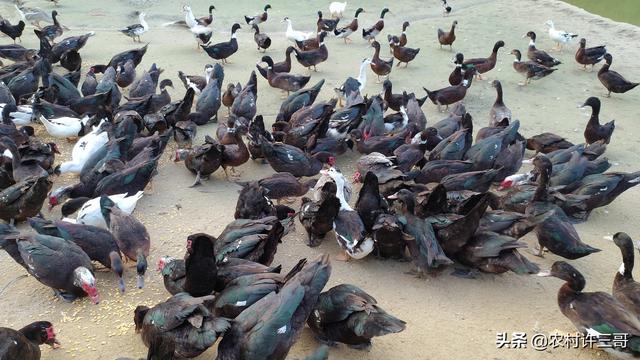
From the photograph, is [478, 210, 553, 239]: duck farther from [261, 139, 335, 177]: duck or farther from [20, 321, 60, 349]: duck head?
[20, 321, 60, 349]: duck head

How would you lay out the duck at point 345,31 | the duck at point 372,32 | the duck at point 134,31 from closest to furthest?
Answer: the duck at point 134,31 → the duck at point 372,32 → the duck at point 345,31

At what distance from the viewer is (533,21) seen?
53.2ft

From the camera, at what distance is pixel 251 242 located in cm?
581

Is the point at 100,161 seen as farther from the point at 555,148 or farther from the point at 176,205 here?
the point at 555,148

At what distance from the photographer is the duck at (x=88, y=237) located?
600cm

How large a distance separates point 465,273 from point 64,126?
641 centimetres

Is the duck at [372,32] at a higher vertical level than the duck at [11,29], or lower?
lower

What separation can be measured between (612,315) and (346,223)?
2788 mm

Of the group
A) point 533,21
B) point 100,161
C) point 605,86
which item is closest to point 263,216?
point 100,161

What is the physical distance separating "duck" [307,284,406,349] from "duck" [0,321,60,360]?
2274mm

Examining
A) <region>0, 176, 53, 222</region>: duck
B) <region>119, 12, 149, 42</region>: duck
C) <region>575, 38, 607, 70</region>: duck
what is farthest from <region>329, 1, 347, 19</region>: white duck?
<region>0, 176, 53, 222</region>: duck

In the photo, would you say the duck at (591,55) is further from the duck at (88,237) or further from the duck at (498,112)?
the duck at (88,237)

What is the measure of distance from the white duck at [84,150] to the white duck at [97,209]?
123 centimetres

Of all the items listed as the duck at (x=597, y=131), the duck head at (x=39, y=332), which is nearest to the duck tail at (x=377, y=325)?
the duck head at (x=39, y=332)
